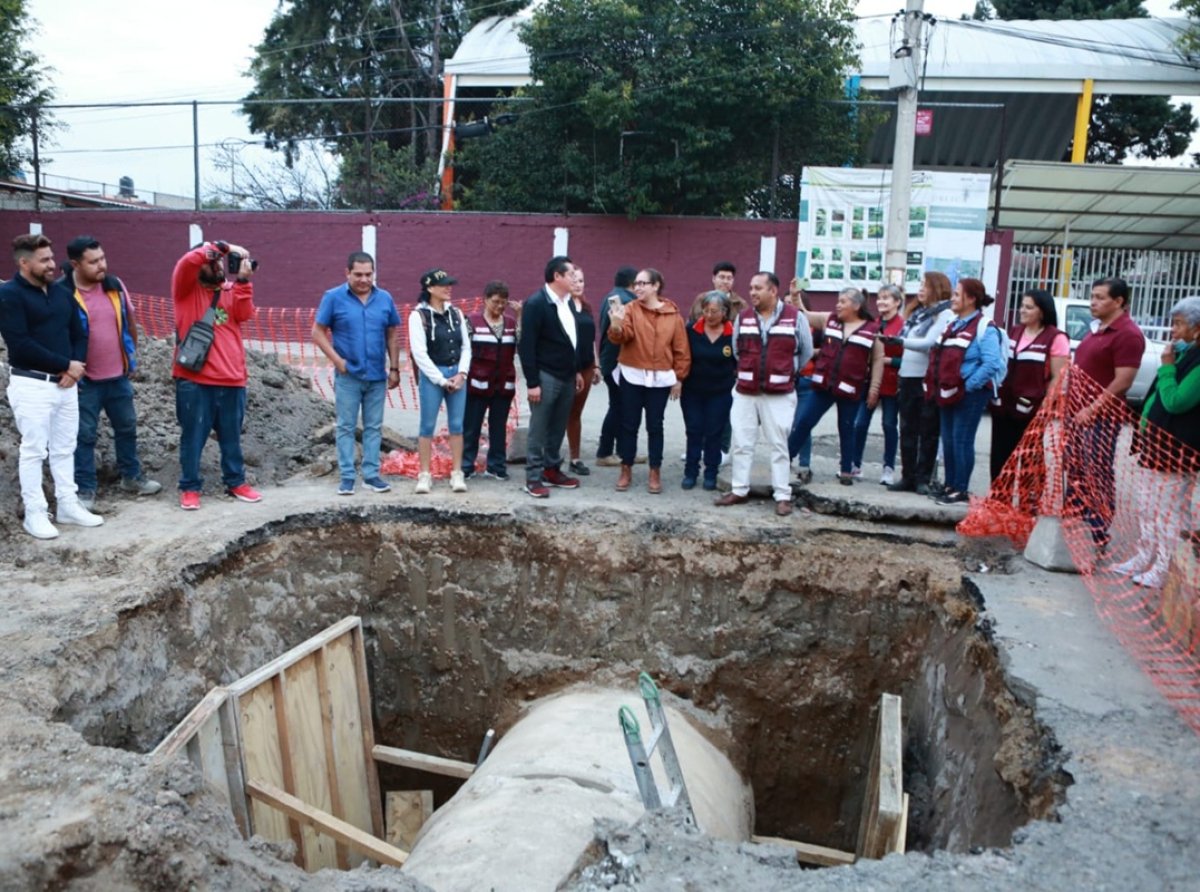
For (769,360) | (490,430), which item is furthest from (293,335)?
(769,360)

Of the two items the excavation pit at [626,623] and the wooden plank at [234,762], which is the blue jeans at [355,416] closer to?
the excavation pit at [626,623]

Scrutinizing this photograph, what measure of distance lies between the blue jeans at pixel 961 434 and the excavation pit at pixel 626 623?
32.6 inches

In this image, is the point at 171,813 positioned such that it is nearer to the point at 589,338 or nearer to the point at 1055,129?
the point at 589,338

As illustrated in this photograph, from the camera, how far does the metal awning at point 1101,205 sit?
17.0 metres

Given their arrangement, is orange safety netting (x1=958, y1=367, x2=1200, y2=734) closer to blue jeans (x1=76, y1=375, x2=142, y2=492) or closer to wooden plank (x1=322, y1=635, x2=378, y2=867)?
wooden plank (x1=322, y1=635, x2=378, y2=867)

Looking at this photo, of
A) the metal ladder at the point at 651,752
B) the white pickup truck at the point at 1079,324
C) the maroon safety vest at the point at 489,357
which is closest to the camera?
the metal ladder at the point at 651,752

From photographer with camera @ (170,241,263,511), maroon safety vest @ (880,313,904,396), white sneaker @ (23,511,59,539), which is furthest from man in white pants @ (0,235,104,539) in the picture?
maroon safety vest @ (880,313,904,396)

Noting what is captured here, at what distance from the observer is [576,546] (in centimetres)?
662

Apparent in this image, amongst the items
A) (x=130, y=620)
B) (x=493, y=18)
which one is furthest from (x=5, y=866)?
(x=493, y=18)

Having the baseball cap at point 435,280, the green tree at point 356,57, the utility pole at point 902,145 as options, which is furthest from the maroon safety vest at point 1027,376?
the green tree at point 356,57

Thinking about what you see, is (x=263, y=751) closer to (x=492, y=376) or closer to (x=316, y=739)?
(x=316, y=739)

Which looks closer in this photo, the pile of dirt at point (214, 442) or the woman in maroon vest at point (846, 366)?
the pile of dirt at point (214, 442)

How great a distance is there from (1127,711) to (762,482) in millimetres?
3360

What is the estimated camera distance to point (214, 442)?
7961mm
